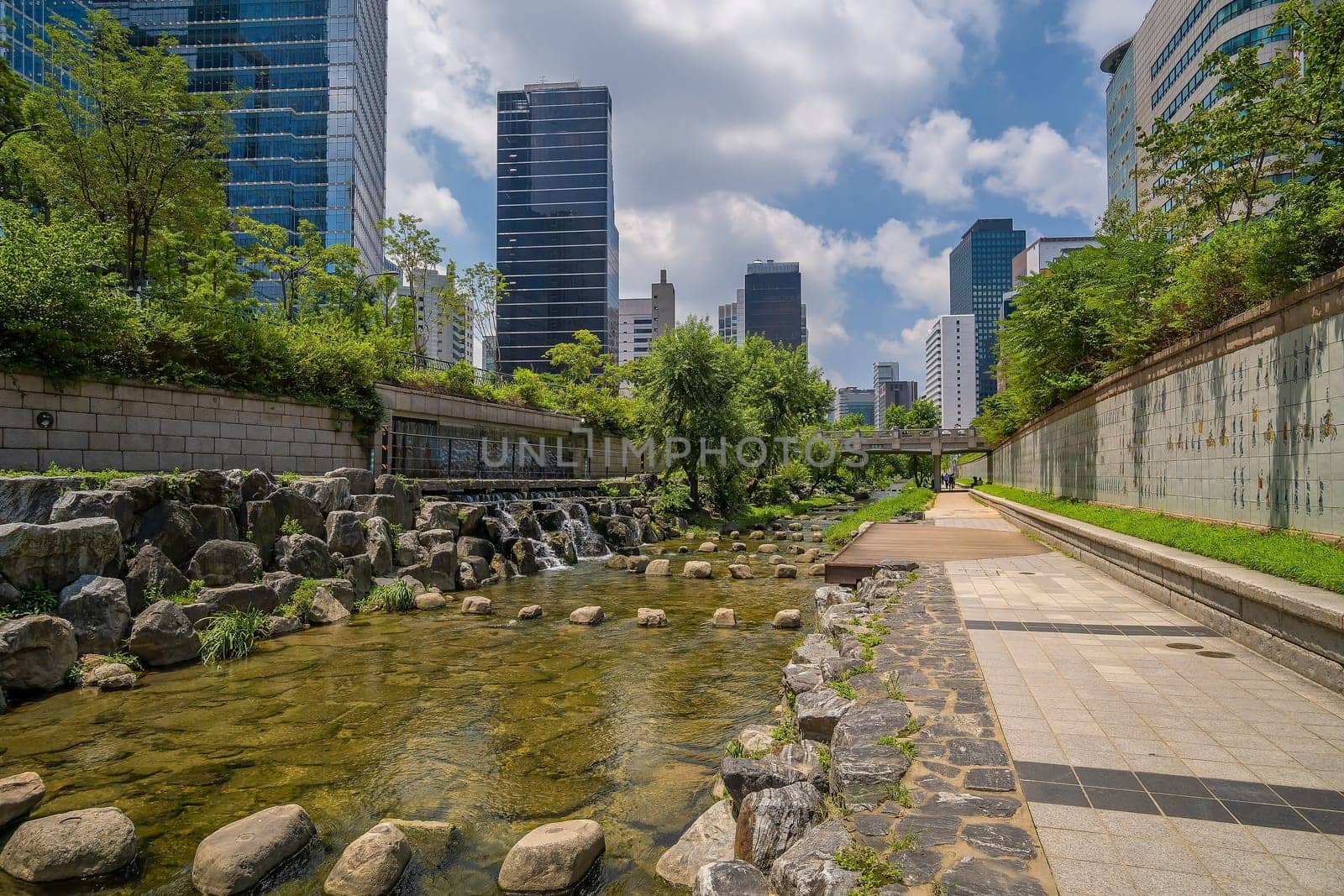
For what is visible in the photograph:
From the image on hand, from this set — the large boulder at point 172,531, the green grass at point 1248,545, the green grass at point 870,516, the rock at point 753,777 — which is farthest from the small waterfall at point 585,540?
the rock at point 753,777

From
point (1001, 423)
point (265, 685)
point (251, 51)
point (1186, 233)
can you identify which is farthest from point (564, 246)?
point (265, 685)

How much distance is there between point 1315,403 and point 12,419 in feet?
65.9

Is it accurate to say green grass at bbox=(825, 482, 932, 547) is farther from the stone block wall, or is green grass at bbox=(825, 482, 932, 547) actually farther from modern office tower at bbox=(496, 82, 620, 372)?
modern office tower at bbox=(496, 82, 620, 372)

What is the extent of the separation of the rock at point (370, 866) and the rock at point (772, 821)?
87.7 inches

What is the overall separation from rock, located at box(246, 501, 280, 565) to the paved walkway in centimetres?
1188

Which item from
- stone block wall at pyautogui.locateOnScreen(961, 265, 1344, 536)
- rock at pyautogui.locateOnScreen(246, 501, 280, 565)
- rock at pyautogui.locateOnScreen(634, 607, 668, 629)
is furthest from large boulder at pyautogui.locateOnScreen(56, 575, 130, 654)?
stone block wall at pyautogui.locateOnScreen(961, 265, 1344, 536)

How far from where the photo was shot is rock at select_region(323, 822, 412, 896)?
4043 millimetres

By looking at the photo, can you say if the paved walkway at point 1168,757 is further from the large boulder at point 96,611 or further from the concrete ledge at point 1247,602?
the large boulder at point 96,611

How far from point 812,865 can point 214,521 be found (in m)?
12.0


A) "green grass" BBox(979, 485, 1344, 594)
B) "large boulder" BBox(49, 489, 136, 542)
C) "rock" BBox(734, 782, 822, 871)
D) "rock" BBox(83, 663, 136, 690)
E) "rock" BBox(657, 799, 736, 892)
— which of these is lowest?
"rock" BBox(83, 663, 136, 690)

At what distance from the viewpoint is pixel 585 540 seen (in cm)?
2170

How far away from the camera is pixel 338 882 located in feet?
13.3

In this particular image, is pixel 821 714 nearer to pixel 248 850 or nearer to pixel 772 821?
pixel 772 821

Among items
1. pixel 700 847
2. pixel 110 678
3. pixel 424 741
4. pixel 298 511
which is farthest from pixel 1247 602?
pixel 298 511
